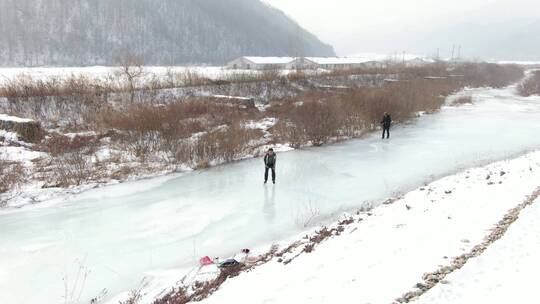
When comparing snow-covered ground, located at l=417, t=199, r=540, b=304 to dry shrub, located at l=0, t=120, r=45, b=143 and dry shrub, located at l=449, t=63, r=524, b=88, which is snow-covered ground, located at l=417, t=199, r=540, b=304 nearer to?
dry shrub, located at l=0, t=120, r=45, b=143

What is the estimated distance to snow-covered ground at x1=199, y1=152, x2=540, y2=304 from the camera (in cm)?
545

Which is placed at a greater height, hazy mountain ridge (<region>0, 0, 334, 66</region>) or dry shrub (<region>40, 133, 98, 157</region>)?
hazy mountain ridge (<region>0, 0, 334, 66</region>)

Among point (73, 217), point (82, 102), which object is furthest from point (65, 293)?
point (82, 102)

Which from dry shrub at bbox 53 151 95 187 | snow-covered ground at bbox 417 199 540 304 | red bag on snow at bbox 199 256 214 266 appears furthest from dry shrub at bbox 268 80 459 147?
snow-covered ground at bbox 417 199 540 304

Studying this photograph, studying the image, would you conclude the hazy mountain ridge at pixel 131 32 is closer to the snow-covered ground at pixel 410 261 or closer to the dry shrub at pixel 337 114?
the dry shrub at pixel 337 114

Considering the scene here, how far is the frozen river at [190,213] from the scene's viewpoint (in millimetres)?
8016

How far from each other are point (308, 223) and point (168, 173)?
283 inches

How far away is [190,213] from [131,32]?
353 ft

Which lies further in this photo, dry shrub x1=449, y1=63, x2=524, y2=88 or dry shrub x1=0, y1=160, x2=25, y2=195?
dry shrub x1=449, y1=63, x2=524, y2=88

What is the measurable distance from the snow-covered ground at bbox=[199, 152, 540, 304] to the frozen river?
2.05 m

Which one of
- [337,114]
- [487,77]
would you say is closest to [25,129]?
[337,114]

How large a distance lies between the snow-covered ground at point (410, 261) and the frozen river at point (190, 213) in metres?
2.05

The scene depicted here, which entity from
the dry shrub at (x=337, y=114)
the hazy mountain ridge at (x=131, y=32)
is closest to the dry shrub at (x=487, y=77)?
the hazy mountain ridge at (x=131, y=32)

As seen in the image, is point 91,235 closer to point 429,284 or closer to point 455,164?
point 429,284
